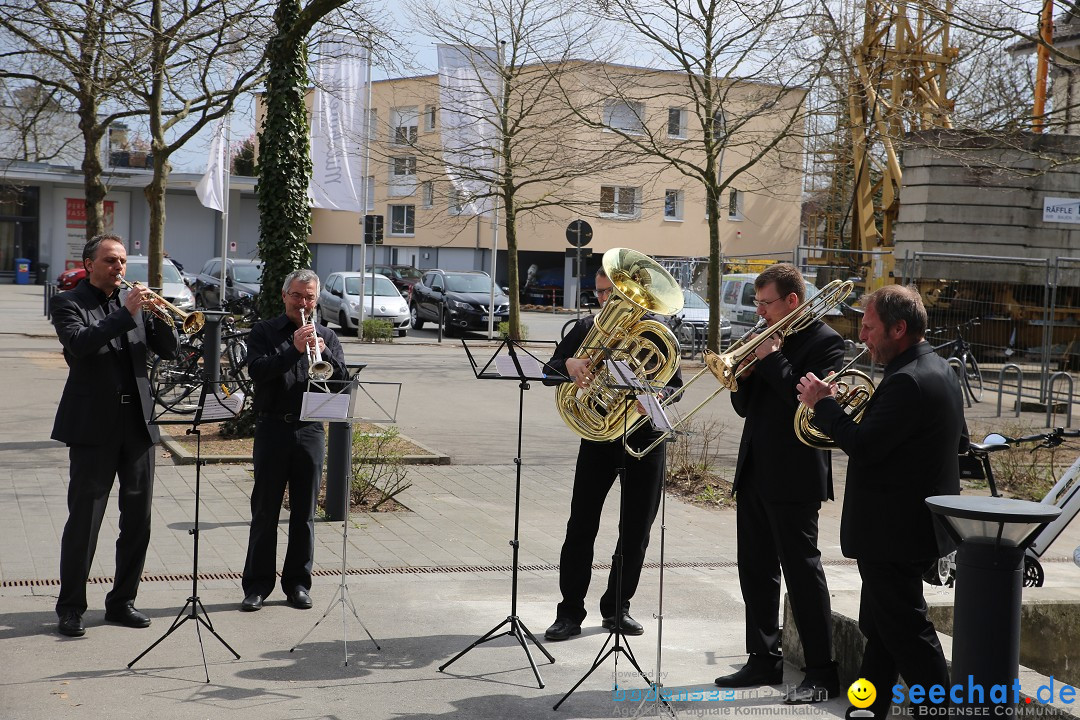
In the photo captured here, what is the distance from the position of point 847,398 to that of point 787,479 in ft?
1.56

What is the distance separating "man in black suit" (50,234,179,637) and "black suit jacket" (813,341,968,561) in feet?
11.6

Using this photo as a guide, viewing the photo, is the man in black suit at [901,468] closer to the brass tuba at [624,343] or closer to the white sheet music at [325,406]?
the brass tuba at [624,343]

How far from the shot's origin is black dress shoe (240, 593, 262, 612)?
6.16 m

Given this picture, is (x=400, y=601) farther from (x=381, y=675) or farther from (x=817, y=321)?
(x=817, y=321)

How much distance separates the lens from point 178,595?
21.0 feet

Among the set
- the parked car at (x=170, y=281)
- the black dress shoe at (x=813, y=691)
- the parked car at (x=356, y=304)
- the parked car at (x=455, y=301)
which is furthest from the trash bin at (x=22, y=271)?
the black dress shoe at (x=813, y=691)

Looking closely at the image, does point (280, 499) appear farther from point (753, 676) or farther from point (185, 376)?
point (185, 376)

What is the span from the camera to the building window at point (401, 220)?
47594 millimetres

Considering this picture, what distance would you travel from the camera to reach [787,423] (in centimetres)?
507

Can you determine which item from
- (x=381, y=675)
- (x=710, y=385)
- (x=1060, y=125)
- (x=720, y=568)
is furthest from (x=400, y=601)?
(x=710, y=385)

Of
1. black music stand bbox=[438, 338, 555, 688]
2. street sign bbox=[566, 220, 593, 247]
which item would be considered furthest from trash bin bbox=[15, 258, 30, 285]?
black music stand bbox=[438, 338, 555, 688]

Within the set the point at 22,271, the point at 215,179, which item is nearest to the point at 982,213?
the point at 215,179

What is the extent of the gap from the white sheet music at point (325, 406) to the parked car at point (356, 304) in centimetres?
2083

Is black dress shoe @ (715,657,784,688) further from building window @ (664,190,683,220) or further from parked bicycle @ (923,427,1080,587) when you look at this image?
building window @ (664,190,683,220)
